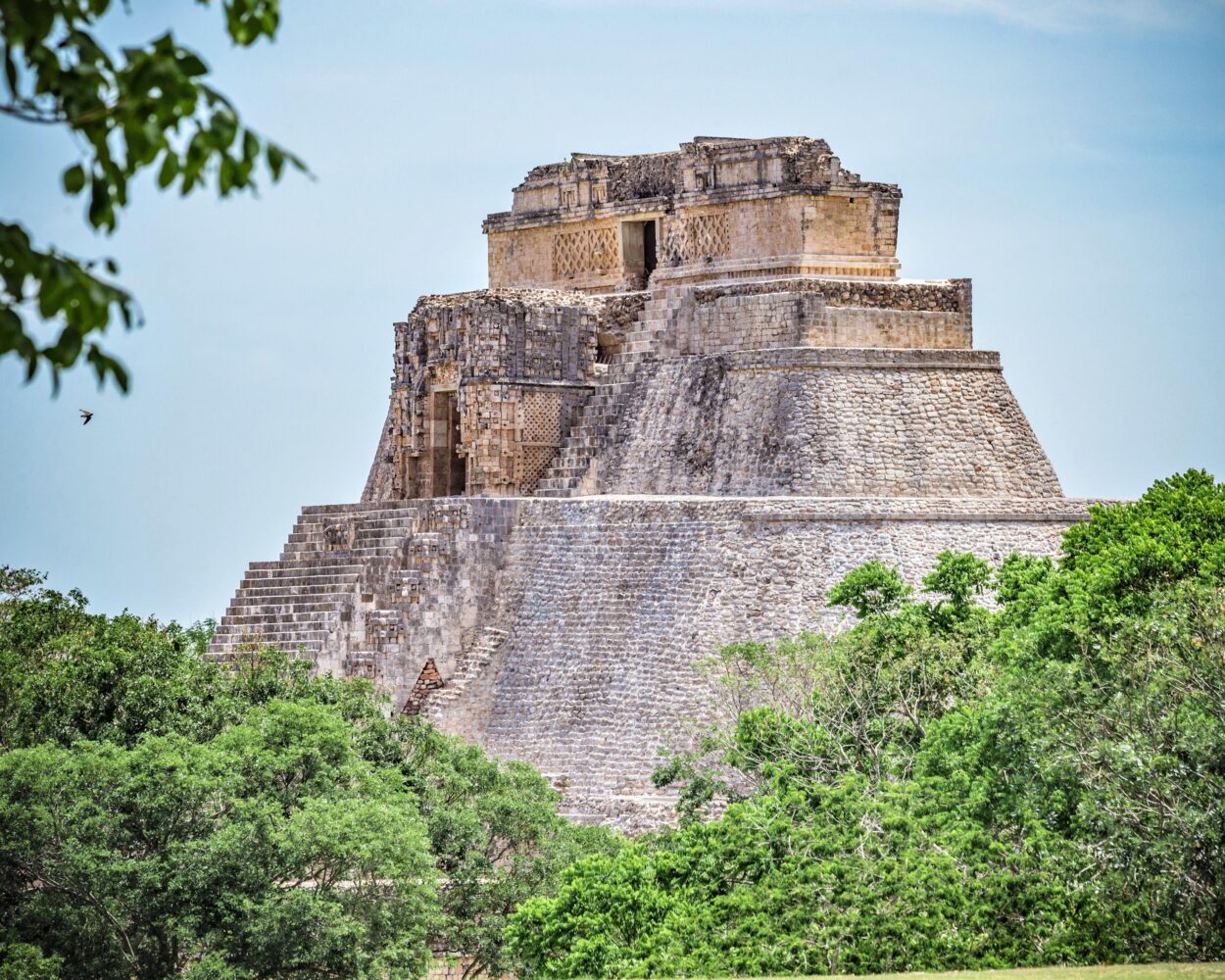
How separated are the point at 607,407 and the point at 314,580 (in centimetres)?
519

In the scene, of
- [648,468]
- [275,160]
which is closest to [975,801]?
[648,468]

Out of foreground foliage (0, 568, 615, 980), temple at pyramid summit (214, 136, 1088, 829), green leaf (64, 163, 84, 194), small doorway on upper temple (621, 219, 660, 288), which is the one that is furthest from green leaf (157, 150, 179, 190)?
small doorway on upper temple (621, 219, 660, 288)

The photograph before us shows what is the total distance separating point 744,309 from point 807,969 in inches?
577

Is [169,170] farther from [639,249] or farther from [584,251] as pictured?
[584,251]

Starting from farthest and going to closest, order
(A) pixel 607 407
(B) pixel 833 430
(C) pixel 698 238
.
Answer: (C) pixel 698 238 → (A) pixel 607 407 → (B) pixel 833 430

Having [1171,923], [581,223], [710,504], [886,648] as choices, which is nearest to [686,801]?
[886,648]

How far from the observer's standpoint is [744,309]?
32.0 metres

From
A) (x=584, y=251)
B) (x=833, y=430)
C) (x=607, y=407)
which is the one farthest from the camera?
(x=584, y=251)

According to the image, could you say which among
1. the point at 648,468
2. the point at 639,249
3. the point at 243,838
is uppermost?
the point at 639,249

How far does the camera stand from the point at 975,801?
20562mm

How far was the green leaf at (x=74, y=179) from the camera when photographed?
729 cm

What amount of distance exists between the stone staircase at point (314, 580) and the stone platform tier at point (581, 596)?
0.10ft

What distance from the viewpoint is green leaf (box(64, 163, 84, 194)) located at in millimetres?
7293

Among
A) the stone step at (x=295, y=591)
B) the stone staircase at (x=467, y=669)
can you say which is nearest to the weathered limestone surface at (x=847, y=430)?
the stone staircase at (x=467, y=669)
